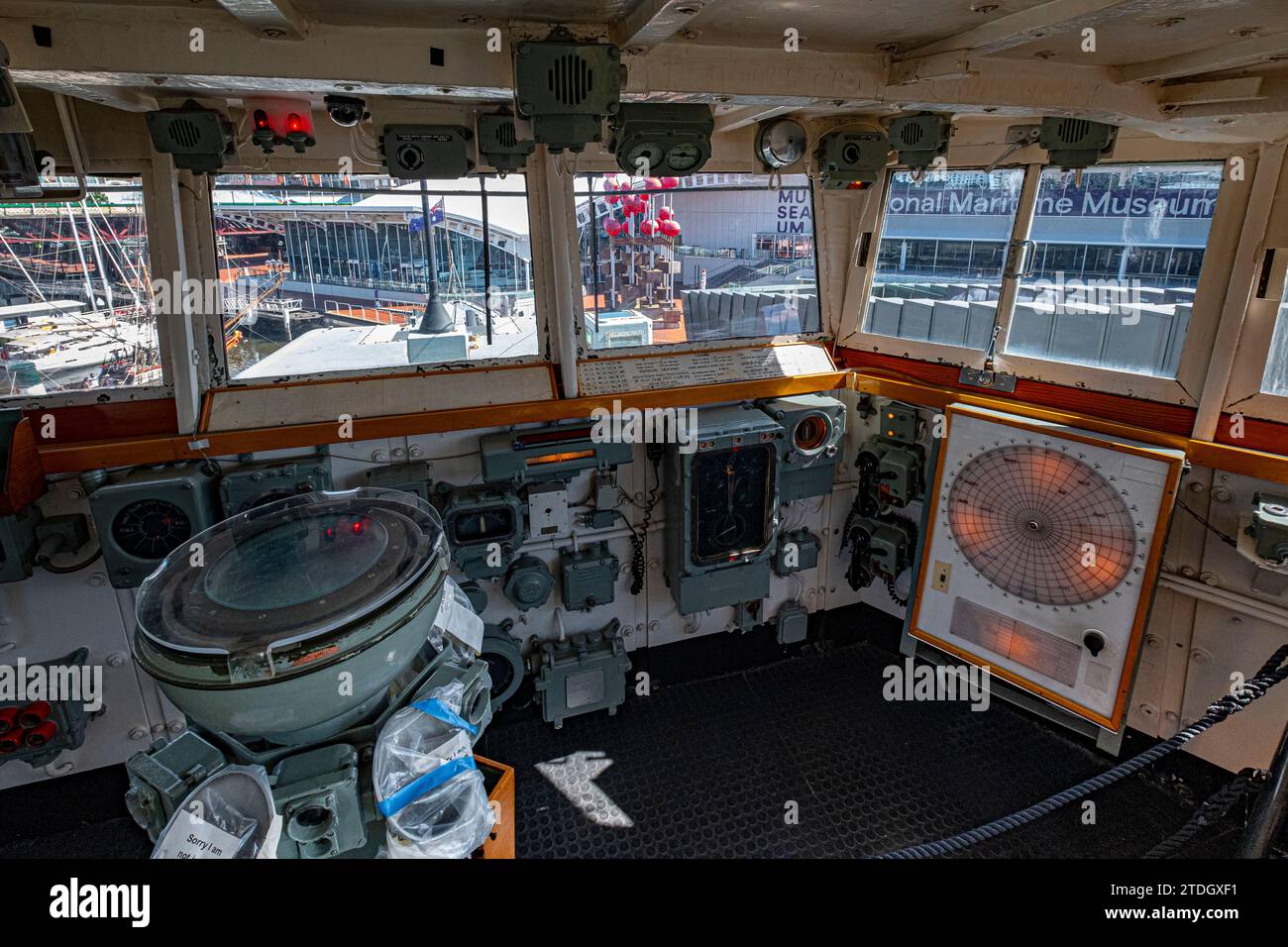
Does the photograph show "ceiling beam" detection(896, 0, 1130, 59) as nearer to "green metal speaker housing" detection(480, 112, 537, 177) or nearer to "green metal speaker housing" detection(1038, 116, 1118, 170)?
"green metal speaker housing" detection(1038, 116, 1118, 170)

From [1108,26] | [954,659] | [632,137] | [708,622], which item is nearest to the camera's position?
[1108,26]

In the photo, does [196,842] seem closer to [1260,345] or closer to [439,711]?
[439,711]

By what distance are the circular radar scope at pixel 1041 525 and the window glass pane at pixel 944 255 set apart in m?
0.97

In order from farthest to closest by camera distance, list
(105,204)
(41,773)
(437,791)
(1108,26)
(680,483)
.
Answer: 1. (680,483)
2. (41,773)
3. (105,204)
4. (1108,26)
5. (437,791)

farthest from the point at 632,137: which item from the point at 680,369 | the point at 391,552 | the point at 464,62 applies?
the point at 391,552

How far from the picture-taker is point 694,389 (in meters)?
4.54

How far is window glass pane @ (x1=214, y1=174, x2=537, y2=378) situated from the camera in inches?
152

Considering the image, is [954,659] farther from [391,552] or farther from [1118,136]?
[391,552]

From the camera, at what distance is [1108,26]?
241cm

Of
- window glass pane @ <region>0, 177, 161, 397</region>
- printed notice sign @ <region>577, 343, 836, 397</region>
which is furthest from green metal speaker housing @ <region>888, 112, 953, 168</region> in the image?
window glass pane @ <region>0, 177, 161, 397</region>

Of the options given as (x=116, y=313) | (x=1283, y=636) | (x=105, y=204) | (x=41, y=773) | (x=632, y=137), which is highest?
(x=632, y=137)

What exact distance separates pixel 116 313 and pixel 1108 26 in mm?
4531

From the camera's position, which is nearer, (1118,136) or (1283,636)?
Answer: (1283,636)

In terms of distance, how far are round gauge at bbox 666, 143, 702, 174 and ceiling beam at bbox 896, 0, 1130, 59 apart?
1.04 m
